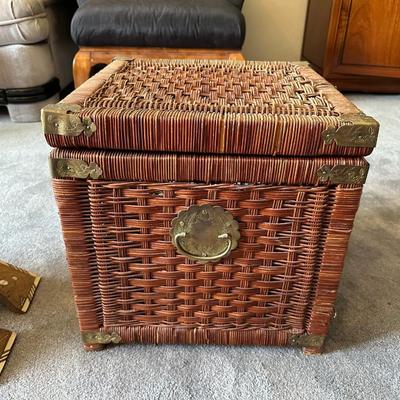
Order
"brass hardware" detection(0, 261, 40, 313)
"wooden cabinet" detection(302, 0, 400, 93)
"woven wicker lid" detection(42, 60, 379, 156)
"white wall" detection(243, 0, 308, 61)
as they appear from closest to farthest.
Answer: "woven wicker lid" detection(42, 60, 379, 156), "brass hardware" detection(0, 261, 40, 313), "wooden cabinet" detection(302, 0, 400, 93), "white wall" detection(243, 0, 308, 61)

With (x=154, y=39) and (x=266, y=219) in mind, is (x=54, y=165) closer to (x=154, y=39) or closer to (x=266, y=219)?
(x=266, y=219)

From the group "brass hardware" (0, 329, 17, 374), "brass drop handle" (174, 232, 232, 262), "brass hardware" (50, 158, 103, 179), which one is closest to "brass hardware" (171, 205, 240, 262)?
"brass drop handle" (174, 232, 232, 262)

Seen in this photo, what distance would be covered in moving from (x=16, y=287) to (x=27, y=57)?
3.99 ft

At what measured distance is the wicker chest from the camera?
1.88 feet

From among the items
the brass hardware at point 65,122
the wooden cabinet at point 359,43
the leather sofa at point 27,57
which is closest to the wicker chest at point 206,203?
the brass hardware at point 65,122

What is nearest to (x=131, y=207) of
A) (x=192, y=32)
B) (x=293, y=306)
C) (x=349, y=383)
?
(x=293, y=306)

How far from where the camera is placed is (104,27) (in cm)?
157

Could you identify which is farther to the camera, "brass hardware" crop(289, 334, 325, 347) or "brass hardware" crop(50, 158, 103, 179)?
"brass hardware" crop(289, 334, 325, 347)

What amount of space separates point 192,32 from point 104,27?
33cm

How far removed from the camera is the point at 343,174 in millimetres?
590

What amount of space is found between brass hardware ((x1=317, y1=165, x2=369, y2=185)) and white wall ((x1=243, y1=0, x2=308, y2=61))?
2.18m

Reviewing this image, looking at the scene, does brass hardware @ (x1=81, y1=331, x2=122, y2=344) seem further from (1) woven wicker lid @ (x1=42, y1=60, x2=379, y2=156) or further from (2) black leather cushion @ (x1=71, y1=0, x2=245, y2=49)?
(2) black leather cushion @ (x1=71, y1=0, x2=245, y2=49)

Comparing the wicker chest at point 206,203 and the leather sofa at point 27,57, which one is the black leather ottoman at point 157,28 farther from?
the wicker chest at point 206,203

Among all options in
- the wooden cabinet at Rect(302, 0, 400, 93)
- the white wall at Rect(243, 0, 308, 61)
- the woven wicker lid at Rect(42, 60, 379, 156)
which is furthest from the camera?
the white wall at Rect(243, 0, 308, 61)
